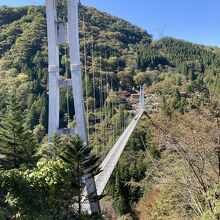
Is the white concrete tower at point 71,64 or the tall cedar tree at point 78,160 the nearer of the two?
the tall cedar tree at point 78,160

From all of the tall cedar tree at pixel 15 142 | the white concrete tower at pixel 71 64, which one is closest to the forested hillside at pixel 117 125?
the tall cedar tree at pixel 15 142

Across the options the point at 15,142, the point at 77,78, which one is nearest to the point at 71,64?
the point at 77,78

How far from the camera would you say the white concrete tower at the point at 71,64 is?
50.7ft

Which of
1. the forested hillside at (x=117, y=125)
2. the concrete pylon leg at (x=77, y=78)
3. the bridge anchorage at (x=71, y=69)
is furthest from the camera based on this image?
the bridge anchorage at (x=71, y=69)

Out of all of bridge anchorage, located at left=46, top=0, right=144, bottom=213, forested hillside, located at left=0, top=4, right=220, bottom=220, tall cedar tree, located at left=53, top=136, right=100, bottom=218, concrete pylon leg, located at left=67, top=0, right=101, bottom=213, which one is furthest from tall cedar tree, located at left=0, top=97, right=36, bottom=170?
tall cedar tree, located at left=53, top=136, right=100, bottom=218

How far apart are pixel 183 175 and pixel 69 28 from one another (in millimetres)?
6653

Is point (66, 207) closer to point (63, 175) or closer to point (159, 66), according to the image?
point (63, 175)

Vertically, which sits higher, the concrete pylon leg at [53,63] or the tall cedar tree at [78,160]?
the concrete pylon leg at [53,63]

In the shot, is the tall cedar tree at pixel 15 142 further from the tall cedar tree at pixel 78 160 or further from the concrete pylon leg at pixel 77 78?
the tall cedar tree at pixel 78 160

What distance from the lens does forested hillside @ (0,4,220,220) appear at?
1144 centimetres

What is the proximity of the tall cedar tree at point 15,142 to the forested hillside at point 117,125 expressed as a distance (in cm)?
4

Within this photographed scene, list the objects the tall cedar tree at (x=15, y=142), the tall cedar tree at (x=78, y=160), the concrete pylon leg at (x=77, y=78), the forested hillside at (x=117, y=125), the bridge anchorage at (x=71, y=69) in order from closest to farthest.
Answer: the forested hillside at (x=117, y=125) → the tall cedar tree at (x=78, y=160) → the concrete pylon leg at (x=77, y=78) → the bridge anchorage at (x=71, y=69) → the tall cedar tree at (x=15, y=142)

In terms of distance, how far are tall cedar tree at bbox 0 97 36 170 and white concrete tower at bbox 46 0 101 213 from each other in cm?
183

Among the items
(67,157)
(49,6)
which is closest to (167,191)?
(67,157)
